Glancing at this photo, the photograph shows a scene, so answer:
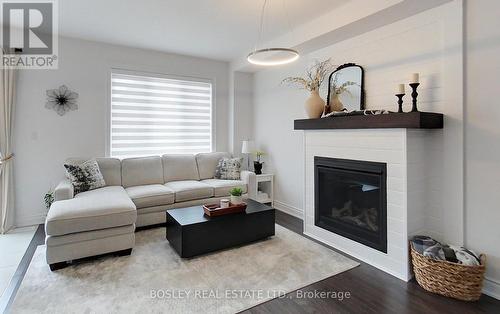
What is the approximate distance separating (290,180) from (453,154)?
7.74 feet

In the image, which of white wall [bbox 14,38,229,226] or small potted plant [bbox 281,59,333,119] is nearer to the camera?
small potted plant [bbox 281,59,333,119]

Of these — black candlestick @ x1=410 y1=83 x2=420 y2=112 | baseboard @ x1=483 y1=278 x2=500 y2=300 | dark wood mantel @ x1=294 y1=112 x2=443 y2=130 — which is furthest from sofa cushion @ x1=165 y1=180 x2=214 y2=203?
baseboard @ x1=483 y1=278 x2=500 y2=300

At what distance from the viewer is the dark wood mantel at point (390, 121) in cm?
221

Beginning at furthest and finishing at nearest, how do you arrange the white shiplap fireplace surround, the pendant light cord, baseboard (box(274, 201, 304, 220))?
baseboard (box(274, 201, 304, 220)), the pendant light cord, the white shiplap fireplace surround

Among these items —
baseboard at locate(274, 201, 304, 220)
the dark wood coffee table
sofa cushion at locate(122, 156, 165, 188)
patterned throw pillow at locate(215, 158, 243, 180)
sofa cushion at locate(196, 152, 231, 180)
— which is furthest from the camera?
sofa cushion at locate(196, 152, 231, 180)

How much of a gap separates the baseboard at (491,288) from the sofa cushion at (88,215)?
3.16 m

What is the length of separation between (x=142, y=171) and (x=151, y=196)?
2.50 feet

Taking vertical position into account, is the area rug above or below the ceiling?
below

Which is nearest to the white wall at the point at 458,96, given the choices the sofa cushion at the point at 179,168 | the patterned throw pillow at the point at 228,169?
the patterned throw pillow at the point at 228,169

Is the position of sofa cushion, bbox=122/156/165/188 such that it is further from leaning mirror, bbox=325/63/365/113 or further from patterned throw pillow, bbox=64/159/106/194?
leaning mirror, bbox=325/63/365/113

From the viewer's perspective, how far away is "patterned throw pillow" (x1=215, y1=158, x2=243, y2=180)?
14.6 feet

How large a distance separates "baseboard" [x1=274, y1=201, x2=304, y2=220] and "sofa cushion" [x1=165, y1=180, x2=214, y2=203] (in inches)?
50.3

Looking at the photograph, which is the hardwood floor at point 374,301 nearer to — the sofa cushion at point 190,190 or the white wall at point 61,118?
the sofa cushion at point 190,190

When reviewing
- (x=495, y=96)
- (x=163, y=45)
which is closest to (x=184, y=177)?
(x=163, y=45)
